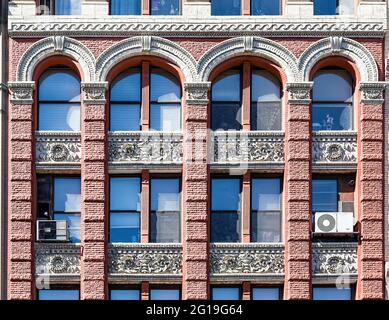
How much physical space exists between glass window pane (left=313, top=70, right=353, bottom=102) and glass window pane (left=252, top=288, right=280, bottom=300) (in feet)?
17.5

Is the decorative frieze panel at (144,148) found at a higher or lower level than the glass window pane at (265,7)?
lower

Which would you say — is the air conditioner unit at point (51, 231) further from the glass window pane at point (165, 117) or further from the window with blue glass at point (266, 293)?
the window with blue glass at point (266, 293)

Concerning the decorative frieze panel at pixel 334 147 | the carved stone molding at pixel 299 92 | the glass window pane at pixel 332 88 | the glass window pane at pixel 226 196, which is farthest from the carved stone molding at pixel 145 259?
the glass window pane at pixel 332 88

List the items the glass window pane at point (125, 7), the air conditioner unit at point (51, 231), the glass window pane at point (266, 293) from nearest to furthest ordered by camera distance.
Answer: the air conditioner unit at point (51, 231), the glass window pane at point (266, 293), the glass window pane at point (125, 7)

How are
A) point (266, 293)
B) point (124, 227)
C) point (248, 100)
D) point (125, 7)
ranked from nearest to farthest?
point (266, 293) → point (124, 227) → point (248, 100) → point (125, 7)

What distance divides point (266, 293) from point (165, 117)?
551cm

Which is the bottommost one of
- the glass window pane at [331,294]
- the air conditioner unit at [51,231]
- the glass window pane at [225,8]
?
the glass window pane at [331,294]

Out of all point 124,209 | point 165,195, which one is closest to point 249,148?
point 165,195

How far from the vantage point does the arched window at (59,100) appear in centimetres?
4150

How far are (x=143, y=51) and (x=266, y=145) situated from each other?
4183 mm

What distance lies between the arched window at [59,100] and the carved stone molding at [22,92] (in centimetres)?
53

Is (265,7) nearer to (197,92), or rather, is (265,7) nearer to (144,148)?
(197,92)

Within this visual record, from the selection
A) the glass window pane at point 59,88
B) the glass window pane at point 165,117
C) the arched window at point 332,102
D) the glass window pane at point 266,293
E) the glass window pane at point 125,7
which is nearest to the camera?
the glass window pane at point 266,293

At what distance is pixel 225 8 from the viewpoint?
4188 centimetres
